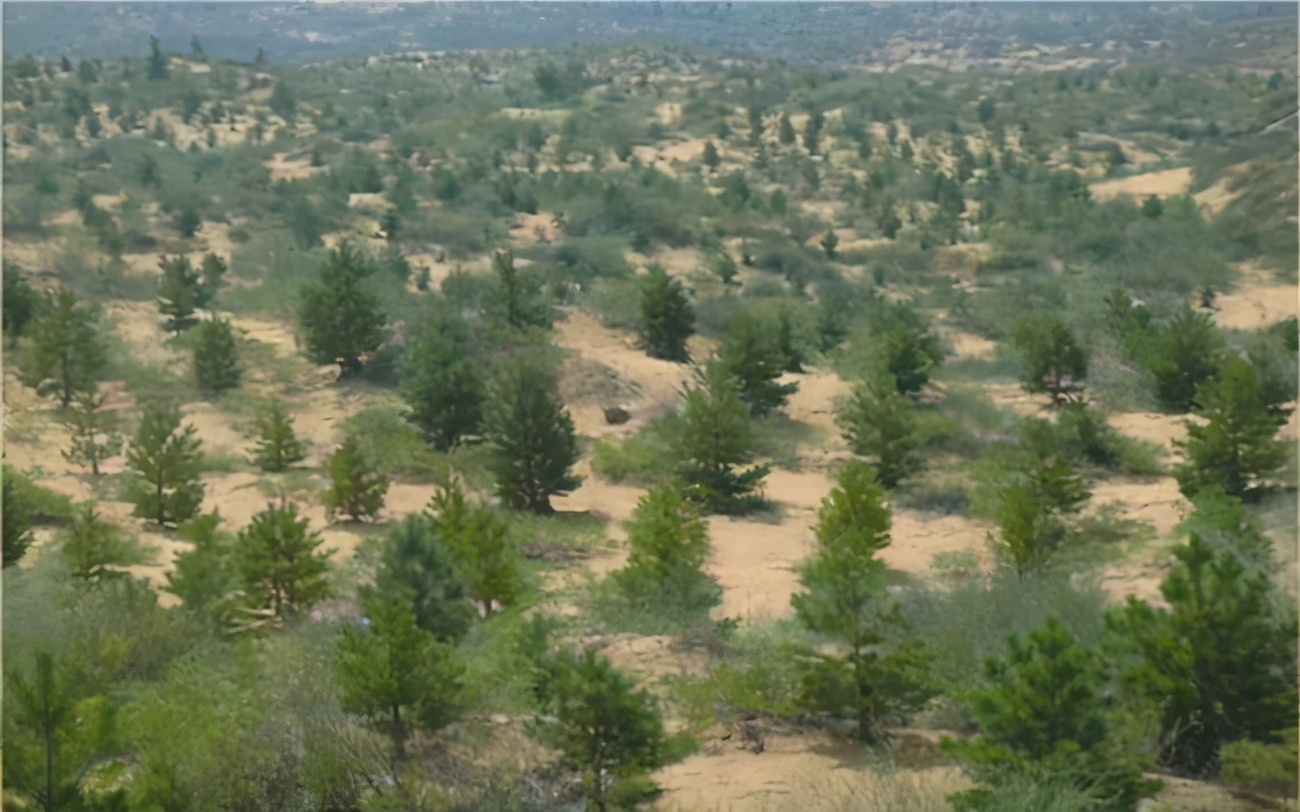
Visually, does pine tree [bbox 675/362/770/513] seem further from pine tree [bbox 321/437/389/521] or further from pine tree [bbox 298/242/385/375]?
pine tree [bbox 298/242/385/375]

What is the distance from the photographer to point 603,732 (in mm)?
6656

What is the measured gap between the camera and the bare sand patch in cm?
3225

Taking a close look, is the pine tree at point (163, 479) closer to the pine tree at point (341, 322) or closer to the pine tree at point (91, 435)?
the pine tree at point (91, 435)

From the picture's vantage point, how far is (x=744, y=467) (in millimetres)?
14016

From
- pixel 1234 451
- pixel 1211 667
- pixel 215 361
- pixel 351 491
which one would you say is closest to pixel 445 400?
pixel 351 491

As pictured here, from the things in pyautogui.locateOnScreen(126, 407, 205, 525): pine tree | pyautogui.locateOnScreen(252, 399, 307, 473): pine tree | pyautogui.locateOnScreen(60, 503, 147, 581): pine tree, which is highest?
pyautogui.locateOnScreen(60, 503, 147, 581): pine tree

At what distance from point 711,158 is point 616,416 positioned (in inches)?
877

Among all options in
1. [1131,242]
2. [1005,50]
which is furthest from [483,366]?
[1005,50]

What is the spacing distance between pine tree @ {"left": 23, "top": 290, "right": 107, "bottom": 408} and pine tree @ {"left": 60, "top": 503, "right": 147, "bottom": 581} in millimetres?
5677

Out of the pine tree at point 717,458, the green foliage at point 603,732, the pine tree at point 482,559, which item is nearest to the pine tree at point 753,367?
the pine tree at point 717,458

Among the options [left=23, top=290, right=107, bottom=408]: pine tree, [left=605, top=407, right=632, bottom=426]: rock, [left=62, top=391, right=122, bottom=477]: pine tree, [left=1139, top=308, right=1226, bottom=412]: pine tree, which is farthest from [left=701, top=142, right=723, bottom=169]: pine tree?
[left=62, top=391, right=122, bottom=477]: pine tree

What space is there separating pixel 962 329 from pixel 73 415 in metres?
14.1

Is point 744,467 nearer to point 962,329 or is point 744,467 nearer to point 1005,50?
point 962,329

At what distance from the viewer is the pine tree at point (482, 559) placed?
9.00m
